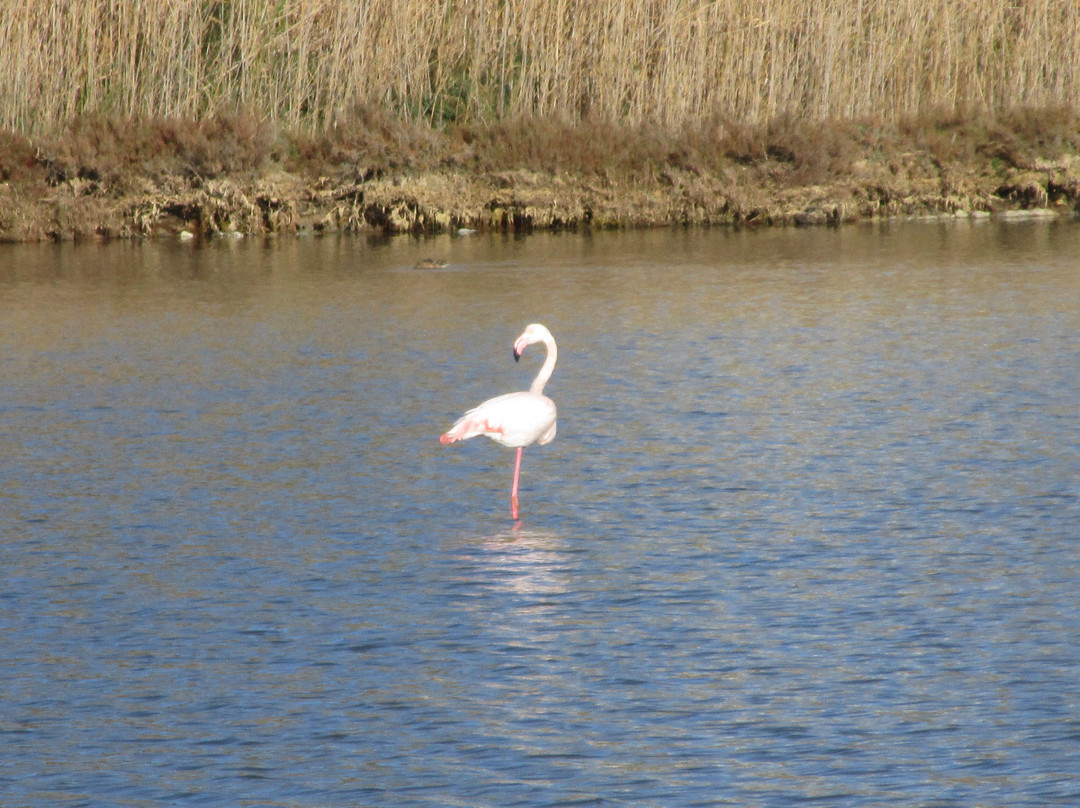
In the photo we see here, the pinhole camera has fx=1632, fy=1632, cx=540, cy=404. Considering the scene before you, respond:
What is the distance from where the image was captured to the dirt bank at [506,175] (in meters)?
30.1

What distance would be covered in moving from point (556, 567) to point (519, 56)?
2452 cm

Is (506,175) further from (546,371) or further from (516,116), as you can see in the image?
(546,371)

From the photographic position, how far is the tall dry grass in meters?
30.8

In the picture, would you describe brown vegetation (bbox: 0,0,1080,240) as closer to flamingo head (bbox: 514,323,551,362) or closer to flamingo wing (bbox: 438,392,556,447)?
flamingo head (bbox: 514,323,551,362)

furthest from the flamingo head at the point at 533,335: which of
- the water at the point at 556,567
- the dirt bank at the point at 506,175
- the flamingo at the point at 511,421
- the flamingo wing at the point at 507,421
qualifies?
the dirt bank at the point at 506,175

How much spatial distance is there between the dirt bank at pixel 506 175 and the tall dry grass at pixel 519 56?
0.98 m

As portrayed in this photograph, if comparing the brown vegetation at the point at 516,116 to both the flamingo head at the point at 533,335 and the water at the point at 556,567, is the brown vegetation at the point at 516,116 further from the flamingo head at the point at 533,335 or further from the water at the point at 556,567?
the flamingo head at the point at 533,335

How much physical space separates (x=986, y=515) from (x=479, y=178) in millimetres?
22079

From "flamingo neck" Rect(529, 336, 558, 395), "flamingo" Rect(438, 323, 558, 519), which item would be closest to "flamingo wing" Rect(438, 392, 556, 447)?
"flamingo" Rect(438, 323, 558, 519)

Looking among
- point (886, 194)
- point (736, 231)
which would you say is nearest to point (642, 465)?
point (736, 231)

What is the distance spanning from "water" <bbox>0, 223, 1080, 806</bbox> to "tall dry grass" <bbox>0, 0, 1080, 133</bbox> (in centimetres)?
1245

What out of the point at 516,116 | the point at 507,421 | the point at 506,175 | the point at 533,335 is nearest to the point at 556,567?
the point at 507,421

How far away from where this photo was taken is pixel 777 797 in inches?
255

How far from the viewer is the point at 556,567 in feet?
31.8
